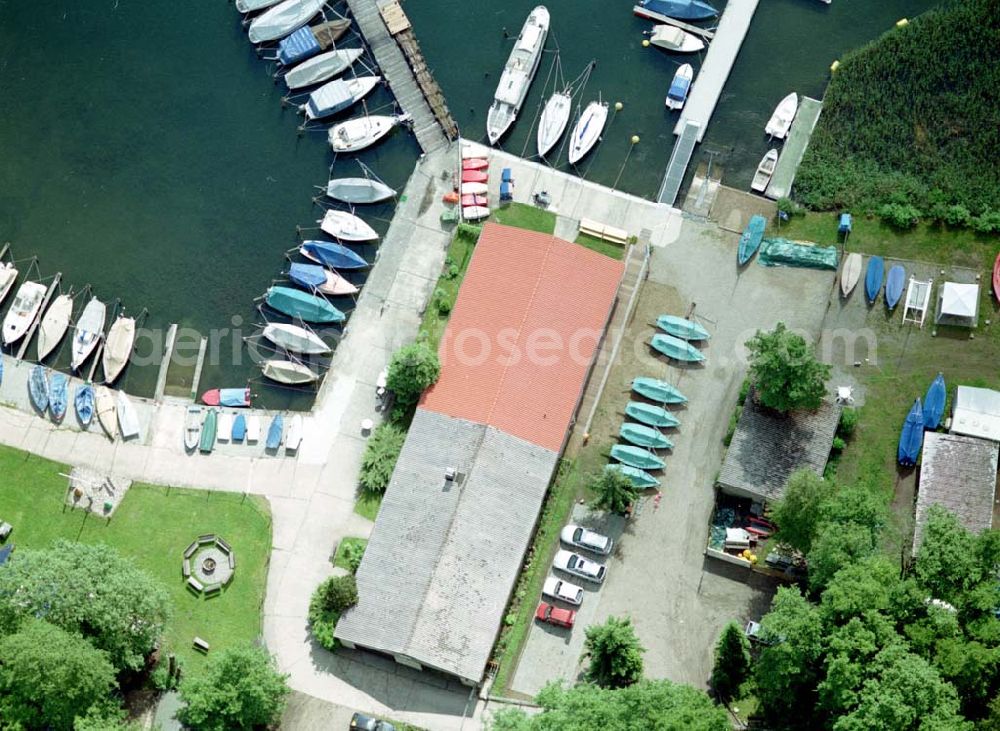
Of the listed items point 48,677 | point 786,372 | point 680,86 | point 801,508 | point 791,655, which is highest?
point 680,86

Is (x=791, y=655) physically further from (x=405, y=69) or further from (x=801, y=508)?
(x=405, y=69)

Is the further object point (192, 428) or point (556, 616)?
point (192, 428)

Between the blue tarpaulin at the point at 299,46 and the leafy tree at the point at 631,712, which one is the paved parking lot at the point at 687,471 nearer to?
the leafy tree at the point at 631,712

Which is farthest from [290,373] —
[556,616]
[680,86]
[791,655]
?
[791,655]

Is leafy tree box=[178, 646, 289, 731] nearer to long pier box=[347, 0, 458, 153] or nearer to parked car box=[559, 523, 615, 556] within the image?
→ parked car box=[559, 523, 615, 556]

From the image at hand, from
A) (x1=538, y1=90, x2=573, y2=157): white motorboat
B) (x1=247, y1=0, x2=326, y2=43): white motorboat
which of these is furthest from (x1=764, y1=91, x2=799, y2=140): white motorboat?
(x1=247, y1=0, x2=326, y2=43): white motorboat
